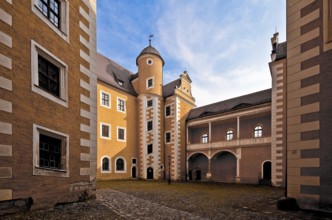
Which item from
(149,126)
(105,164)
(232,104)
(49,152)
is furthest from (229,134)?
(49,152)

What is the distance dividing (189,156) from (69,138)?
2171cm

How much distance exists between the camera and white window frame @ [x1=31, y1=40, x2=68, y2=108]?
273 inches

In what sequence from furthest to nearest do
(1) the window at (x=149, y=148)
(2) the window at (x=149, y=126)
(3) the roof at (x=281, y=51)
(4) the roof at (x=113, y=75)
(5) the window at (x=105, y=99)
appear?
(2) the window at (x=149, y=126) < (1) the window at (x=149, y=148) < (4) the roof at (x=113, y=75) < (5) the window at (x=105, y=99) < (3) the roof at (x=281, y=51)

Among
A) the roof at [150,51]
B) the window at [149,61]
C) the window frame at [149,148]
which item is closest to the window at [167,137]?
the window frame at [149,148]

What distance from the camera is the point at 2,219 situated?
205 inches

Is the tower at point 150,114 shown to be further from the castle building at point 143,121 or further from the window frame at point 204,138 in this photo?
the window frame at point 204,138

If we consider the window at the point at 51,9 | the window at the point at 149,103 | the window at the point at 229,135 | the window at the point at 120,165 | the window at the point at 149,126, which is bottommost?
the window at the point at 120,165

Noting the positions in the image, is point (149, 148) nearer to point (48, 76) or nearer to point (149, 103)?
point (149, 103)

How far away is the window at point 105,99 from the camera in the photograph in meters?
24.7

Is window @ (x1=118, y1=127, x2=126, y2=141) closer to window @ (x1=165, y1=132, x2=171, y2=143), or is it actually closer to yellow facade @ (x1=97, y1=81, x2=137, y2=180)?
yellow facade @ (x1=97, y1=81, x2=137, y2=180)

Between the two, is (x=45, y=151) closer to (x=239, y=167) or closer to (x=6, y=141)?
(x=6, y=141)

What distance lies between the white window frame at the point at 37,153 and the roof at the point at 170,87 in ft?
71.2

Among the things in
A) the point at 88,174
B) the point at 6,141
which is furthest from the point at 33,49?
the point at 88,174

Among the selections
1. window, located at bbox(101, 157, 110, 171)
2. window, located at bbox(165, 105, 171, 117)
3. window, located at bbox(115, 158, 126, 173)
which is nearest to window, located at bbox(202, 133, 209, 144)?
window, located at bbox(165, 105, 171, 117)
